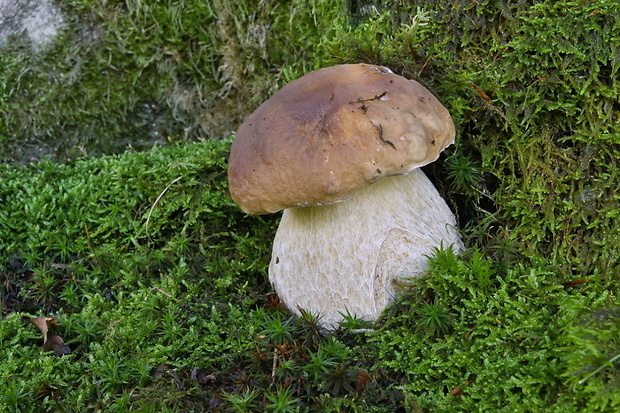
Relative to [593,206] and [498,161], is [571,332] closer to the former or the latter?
[593,206]

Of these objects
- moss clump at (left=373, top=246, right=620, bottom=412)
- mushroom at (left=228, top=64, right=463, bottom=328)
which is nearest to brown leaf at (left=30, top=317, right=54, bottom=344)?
mushroom at (left=228, top=64, right=463, bottom=328)

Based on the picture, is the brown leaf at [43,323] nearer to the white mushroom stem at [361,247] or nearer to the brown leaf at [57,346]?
the brown leaf at [57,346]

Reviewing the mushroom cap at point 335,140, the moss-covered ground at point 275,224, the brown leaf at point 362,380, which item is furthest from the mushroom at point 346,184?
the brown leaf at point 362,380

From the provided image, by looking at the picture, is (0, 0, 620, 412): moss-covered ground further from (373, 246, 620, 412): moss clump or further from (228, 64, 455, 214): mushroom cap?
(228, 64, 455, 214): mushroom cap

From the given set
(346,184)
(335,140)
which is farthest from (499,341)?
(335,140)

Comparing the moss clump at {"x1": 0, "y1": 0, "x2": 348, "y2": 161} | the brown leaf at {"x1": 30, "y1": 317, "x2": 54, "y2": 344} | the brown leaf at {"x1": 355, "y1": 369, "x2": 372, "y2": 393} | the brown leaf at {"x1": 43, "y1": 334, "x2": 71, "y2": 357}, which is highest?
the moss clump at {"x1": 0, "y1": 0, "x2": 348, "y2": 161}

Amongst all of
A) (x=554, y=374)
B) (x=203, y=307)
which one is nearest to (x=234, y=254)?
(x=203, y=307)
